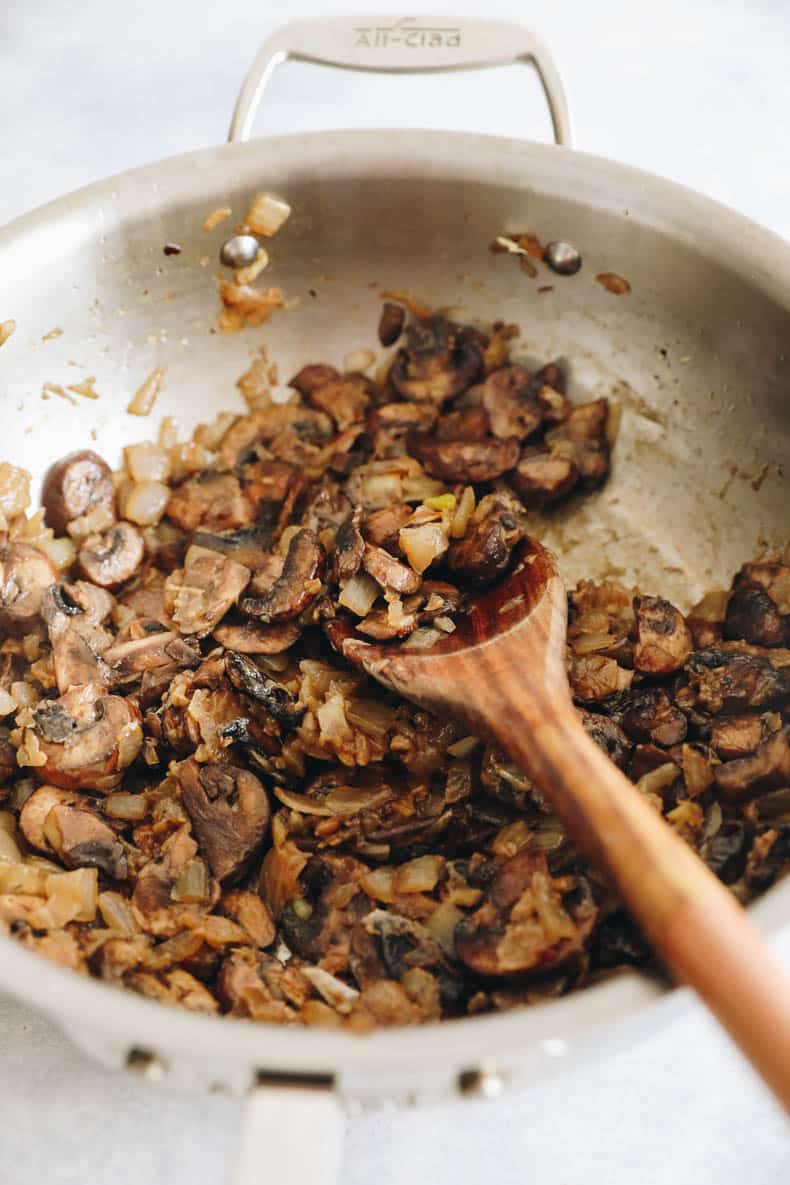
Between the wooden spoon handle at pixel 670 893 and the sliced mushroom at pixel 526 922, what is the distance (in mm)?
164

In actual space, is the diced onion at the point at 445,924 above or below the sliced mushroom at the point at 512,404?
below

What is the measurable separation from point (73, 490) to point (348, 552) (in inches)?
25.7

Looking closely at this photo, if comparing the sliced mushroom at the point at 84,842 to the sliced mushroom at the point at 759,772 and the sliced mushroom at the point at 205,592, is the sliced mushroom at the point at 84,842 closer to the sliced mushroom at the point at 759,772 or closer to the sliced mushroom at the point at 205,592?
the sliced mushroom at the point at 205,592

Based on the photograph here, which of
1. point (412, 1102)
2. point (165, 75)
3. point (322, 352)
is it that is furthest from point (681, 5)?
point (412, 1102)

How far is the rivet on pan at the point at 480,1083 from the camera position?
1216 mm

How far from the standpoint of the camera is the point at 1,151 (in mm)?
3113

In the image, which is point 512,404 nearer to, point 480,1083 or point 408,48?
point 408,48

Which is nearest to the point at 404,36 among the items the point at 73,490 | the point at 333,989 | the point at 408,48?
the point at 408,48

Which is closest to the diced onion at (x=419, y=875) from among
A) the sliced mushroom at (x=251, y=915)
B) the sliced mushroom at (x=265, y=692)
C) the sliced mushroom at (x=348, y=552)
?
the sliced mushroom at (x=251, y=915)

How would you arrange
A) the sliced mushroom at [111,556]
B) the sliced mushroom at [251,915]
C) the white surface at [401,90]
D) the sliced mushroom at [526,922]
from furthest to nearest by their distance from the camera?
the white surface at [401,90]
the sliced mushroom at [111,556]
the sliced mushroom at [251,915]
the sliced mushroom at [526,922]

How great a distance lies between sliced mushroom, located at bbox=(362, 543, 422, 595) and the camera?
76.9 inches

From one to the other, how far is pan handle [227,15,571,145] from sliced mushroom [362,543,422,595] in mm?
974

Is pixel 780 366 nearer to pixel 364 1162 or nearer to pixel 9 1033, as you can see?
pixel 364 1162

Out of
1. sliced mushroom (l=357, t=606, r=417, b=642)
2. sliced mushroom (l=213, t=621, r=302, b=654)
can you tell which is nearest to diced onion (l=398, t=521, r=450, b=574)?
sliced mushroom (l=357, t=606, r=417, b=642)
